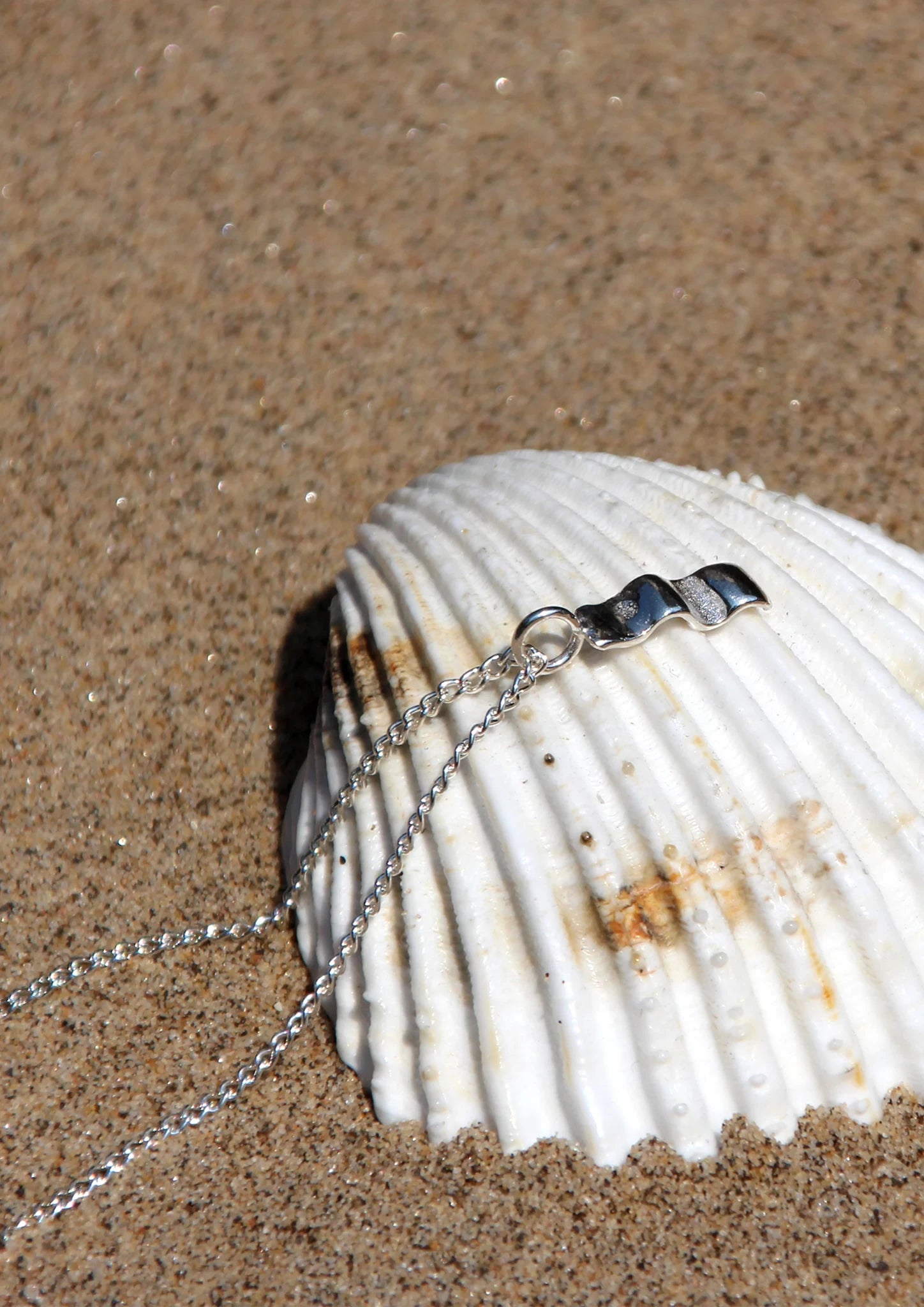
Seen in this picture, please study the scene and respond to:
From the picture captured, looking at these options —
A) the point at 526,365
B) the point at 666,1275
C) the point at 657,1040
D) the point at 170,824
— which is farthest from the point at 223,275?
the point at 666,1275

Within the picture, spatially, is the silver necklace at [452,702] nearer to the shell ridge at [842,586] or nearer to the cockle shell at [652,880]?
the cockle shell at [652,880]

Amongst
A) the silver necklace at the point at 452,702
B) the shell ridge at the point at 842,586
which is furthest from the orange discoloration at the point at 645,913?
the shell ridge at the point at 842,586

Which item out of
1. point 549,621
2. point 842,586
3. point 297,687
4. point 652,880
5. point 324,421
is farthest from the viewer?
point 324,421

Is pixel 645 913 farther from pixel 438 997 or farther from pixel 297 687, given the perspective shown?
pixel 297 687

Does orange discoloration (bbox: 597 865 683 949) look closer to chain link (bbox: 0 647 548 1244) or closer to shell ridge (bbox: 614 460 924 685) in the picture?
chain link (bbox: 0 647 548 1244)

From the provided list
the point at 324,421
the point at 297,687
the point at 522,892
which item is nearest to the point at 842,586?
the point at 522,892

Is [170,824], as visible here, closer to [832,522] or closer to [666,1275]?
[666,1275]
